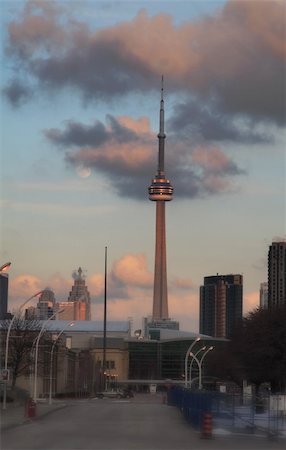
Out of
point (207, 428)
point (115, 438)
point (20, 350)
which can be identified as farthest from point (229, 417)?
point (20, 350)

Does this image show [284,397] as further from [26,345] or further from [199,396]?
[26,345]

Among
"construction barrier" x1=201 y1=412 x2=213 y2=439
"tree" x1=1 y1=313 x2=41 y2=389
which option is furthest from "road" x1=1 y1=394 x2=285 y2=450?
"tree" x1=1 y1=313 x2=41 y2=389

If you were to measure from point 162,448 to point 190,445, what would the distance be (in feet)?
7.78

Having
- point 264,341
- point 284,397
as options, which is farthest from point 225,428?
point 264,341

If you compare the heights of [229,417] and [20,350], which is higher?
[20,350]

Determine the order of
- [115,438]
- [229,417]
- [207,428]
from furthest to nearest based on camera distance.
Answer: [229,417] → [207,428] → [115,438]

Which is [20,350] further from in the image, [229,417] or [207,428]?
[207,428]

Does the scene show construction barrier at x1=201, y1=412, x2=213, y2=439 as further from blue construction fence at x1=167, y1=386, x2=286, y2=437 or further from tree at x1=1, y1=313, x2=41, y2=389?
tree at x1=1, y1=313, x2=41, y2=389

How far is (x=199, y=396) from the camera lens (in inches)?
1866

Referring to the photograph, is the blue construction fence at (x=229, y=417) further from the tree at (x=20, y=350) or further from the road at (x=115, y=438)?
the tree at (x=20, y=350)

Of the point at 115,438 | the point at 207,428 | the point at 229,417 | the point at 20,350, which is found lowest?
the point at 115,438

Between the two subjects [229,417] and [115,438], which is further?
[229,417]

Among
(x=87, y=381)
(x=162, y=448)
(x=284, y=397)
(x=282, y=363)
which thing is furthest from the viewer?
(x=87, y=381)

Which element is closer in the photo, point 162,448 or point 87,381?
point 162,448
